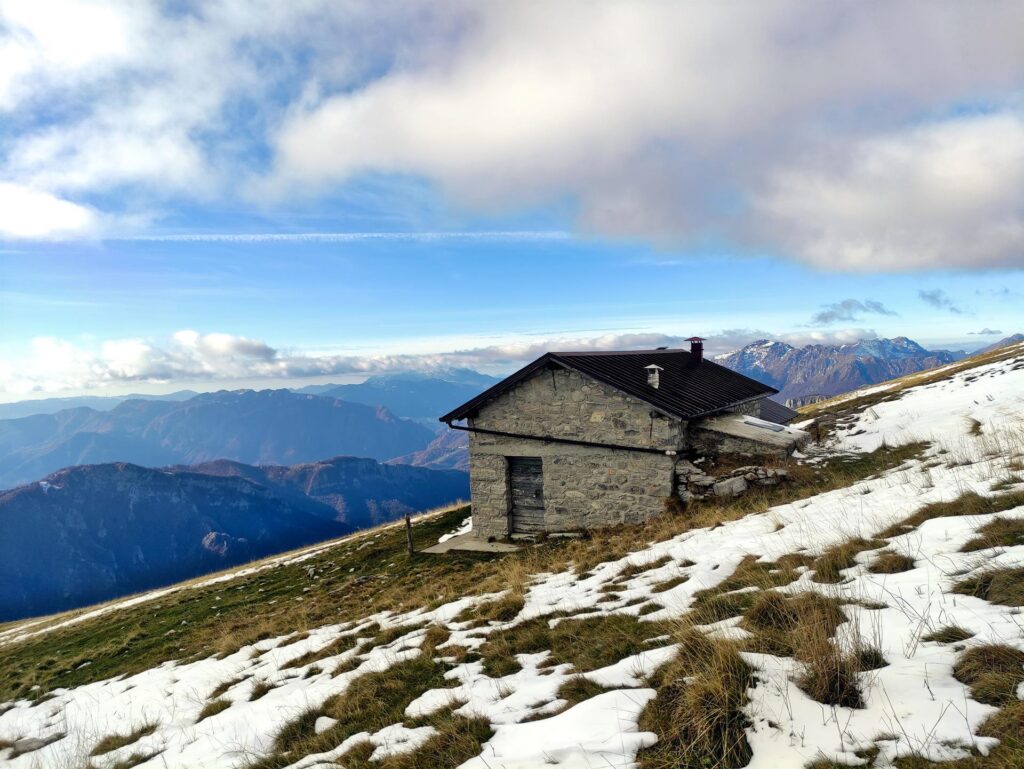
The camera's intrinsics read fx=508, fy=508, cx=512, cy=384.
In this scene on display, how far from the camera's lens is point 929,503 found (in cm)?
796

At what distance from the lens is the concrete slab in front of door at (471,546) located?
55.8 ft

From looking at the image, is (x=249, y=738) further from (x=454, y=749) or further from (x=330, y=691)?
(x=454, y=749)

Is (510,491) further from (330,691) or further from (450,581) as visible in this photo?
(330,691)

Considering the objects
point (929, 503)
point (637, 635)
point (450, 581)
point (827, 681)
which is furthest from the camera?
point (450, 581)

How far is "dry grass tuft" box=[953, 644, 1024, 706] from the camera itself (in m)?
3.36

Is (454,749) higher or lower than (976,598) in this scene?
lower

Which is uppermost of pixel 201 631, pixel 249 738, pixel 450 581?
pixel 249 738

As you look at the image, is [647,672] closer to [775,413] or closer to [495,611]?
[495,611]

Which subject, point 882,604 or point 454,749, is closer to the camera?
point 454,749

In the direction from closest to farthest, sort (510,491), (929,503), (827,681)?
(827,681)
(929,503)
(510,491)

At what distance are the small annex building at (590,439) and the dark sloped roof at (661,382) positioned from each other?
0.07 metres

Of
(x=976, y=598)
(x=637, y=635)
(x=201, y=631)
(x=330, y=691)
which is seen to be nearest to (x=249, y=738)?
(x=330, y=691)

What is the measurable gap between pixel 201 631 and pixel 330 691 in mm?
9932

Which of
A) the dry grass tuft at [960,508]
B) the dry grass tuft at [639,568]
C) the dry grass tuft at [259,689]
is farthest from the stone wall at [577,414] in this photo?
the dry grass tuft at [259,689]
